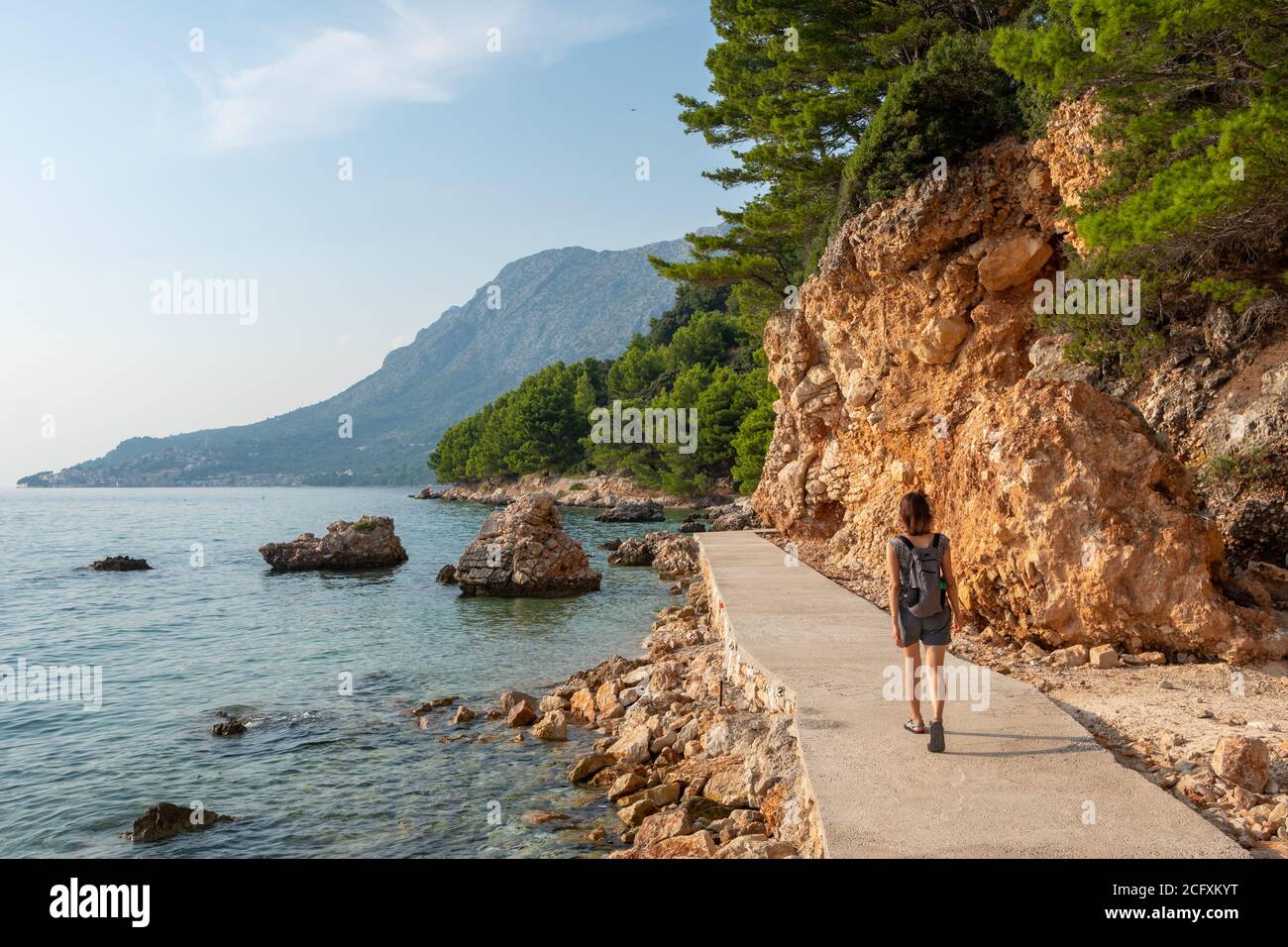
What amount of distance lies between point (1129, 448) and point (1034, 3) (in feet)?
40.1

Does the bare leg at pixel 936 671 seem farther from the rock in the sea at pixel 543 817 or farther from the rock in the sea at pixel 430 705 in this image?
the rock in the sea at pixel 430 705

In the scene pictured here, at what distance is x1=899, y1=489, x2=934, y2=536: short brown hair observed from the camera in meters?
6.82

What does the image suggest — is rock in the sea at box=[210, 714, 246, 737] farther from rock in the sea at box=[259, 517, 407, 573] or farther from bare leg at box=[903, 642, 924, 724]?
rock in the sea at box=[259, 517, 407, 573]

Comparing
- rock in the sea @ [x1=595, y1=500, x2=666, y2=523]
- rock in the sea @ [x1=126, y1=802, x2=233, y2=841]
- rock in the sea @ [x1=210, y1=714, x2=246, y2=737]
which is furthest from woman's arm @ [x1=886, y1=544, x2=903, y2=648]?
rock in the sea @ [x1=595, y1=500, x2=666, y2=523]

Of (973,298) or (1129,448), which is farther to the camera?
(973,298)

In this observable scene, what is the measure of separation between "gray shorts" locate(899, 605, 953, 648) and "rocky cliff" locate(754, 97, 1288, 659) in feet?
10.2

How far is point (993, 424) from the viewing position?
10.2 metres

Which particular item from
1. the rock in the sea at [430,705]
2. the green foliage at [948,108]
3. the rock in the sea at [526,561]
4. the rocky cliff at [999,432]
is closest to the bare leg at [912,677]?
the rocky cliff at [999,432]

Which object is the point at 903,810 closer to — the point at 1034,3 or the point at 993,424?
the point at 993,424

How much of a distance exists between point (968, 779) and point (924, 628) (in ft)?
4.34

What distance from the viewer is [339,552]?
33562 millimetres

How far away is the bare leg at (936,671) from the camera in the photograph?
6.47m

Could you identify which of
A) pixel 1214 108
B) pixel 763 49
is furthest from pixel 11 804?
pixel 763 49

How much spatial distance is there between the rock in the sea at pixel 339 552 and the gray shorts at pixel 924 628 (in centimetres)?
2988
